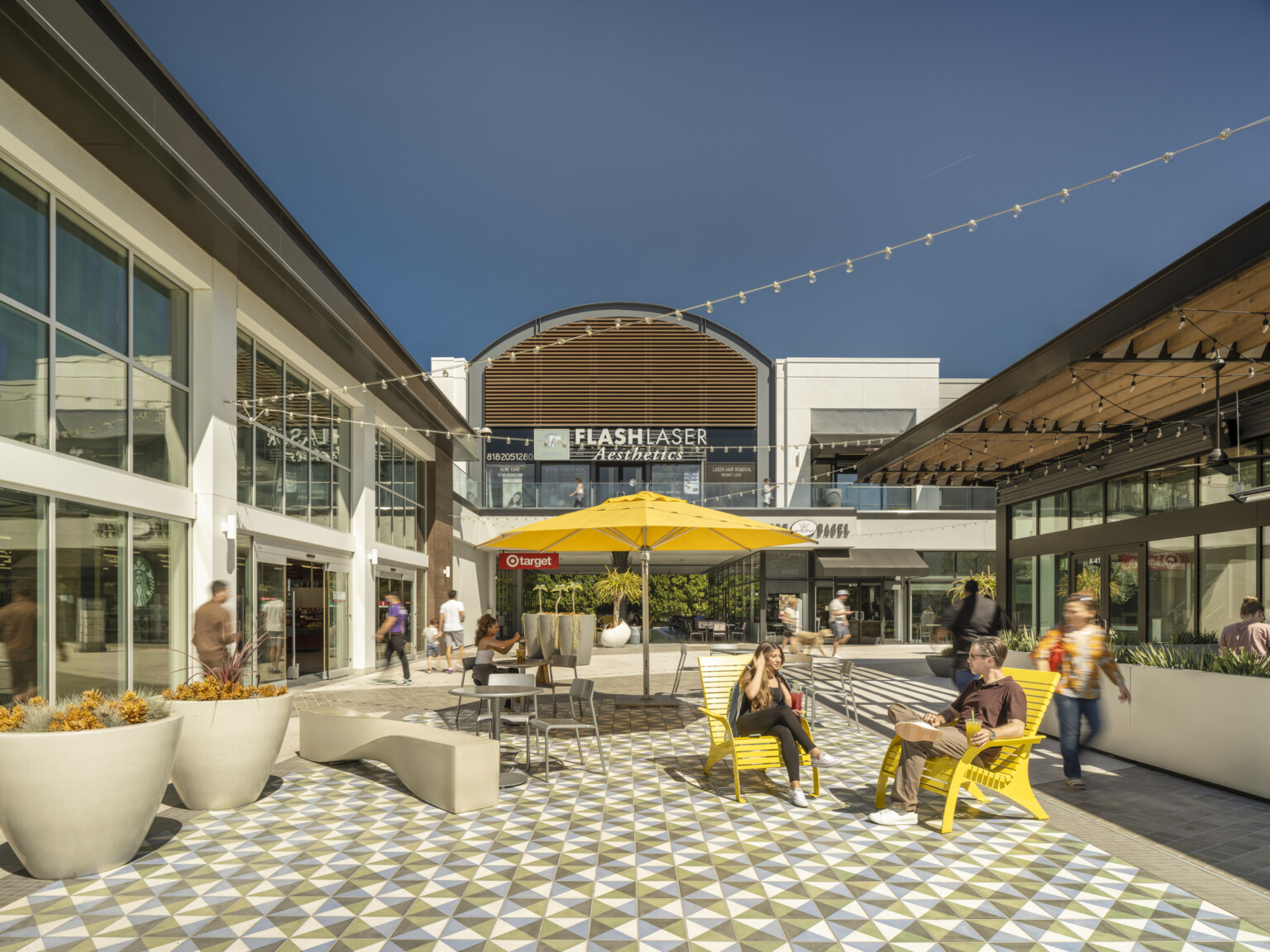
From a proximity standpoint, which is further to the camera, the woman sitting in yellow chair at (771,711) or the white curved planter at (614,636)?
the white curved planter at (614,636)

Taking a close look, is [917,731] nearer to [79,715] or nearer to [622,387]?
[79,715]

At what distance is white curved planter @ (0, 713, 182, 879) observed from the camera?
4172mm

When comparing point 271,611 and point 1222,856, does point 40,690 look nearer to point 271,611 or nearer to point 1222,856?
point 271,611

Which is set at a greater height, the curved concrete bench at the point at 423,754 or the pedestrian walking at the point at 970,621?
the pedestrian walking at the point at 970,621

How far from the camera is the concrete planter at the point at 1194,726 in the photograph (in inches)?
239

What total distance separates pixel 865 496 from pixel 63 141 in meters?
22.2

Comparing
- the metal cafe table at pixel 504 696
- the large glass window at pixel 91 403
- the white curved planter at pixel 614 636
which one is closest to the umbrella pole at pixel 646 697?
the metal cafe table at pixel 504 696

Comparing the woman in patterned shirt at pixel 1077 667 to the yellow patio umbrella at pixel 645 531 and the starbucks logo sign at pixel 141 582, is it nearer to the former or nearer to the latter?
the yellow patio umbrella at pixel 645 531

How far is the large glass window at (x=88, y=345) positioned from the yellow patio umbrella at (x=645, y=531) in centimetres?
358

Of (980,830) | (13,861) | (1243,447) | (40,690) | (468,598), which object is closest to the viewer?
(13,861)

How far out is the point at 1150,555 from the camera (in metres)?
→ 13.4

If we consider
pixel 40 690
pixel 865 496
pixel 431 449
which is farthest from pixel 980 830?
pixel 865 496

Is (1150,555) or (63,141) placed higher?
(63,141)

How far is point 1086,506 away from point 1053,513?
47.6 inches
